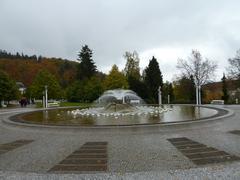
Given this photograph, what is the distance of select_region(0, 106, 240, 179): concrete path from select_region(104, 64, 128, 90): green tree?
40367 mm

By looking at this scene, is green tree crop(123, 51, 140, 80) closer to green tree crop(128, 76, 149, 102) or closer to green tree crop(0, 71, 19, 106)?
green tree crop(128, 76, 149, 102)

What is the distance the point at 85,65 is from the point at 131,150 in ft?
198

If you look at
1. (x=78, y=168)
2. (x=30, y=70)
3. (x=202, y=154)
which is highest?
(x=30, y=70)

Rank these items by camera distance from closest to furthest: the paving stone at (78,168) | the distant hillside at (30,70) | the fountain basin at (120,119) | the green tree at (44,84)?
the paving stone at (78,168), the fountain basin at (120,119), the green tree at (44,84), the distant hillside at (30,70)

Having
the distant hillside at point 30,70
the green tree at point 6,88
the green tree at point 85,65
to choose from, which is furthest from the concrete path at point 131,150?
the distant hillside at point 30,70

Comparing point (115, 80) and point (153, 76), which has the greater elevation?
point (153, 76)

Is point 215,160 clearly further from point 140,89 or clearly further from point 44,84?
point 44,84

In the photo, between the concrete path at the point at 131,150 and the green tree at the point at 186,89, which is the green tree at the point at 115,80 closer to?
the green tree at the point at 186,89

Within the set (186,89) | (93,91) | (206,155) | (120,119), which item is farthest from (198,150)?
(186,89)

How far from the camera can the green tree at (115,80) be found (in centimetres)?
5553

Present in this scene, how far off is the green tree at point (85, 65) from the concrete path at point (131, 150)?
5284 centimetres

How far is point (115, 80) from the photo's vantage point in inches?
2211

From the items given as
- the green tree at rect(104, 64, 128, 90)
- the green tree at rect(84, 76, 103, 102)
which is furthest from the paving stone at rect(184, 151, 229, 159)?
the green tree at rect(84, 76, 103, 102)

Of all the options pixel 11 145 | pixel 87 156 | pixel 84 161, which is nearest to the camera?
pixel 84 161
